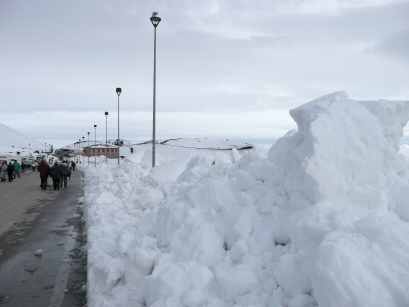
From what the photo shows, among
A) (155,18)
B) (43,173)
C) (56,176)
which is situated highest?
(155,18)

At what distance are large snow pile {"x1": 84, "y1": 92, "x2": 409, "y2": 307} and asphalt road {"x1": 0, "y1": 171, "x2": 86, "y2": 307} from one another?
1.99ft

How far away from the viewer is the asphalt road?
18.3ft

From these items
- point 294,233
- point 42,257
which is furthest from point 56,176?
point 294,233

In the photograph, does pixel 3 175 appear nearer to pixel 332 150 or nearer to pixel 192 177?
pixel 192 177

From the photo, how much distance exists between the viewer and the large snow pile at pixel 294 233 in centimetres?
323

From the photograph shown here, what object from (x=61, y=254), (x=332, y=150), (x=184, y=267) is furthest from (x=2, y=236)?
(x=332, y=150)

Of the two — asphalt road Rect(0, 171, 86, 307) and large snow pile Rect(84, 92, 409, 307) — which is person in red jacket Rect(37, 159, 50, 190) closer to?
asphalt road Rect(0, 171, 86, 307)

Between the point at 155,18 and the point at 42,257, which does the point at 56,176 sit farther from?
the point at 42,257

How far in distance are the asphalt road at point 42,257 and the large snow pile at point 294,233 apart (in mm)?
608

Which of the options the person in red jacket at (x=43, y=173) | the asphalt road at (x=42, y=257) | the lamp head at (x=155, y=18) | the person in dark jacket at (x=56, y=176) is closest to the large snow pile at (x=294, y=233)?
the asphalt road at (x=42, y=257)

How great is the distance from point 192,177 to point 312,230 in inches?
249

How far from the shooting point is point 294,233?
14.2 ft

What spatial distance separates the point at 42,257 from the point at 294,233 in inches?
212

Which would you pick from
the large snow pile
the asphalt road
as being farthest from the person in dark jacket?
the large snow pile
